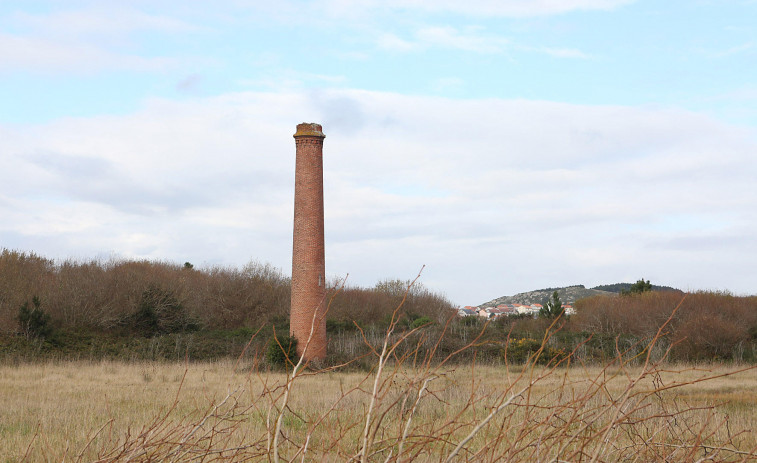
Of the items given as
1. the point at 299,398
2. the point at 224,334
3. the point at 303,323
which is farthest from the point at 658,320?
the point at 299,398

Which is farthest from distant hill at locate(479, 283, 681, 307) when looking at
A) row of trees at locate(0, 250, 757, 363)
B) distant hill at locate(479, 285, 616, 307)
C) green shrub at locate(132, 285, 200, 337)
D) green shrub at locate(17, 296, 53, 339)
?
green shrub at locate(17, 296, 53, 339)

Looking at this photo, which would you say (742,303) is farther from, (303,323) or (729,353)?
(303,323)

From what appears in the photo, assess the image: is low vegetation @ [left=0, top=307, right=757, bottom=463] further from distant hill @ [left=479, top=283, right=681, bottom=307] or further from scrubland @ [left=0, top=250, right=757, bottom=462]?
distant hill @ [left=479, top=283, right=681, bottom=307]

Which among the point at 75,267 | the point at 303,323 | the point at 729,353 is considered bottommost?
the point at 729,353

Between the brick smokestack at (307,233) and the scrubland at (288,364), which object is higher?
the brick smokestack at (307,233)

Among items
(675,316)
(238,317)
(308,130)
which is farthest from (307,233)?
(675,316)

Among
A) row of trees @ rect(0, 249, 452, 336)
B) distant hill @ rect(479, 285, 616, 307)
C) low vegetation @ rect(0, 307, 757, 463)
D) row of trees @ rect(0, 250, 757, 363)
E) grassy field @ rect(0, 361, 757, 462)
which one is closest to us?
low vegetation @ rect(0, 307, 757, 463)

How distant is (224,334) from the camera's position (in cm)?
2988

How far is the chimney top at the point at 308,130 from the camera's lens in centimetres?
2223

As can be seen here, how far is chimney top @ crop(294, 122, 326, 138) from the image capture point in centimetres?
2223

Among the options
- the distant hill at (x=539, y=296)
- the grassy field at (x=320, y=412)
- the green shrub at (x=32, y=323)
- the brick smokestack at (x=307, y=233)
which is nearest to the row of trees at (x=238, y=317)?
the green shrub at (x=32, y=323)

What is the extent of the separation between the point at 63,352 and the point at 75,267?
1110 cm

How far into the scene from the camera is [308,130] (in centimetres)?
2227

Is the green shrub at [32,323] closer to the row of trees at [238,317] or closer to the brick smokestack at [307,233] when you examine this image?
the row of trees at [238,317]
